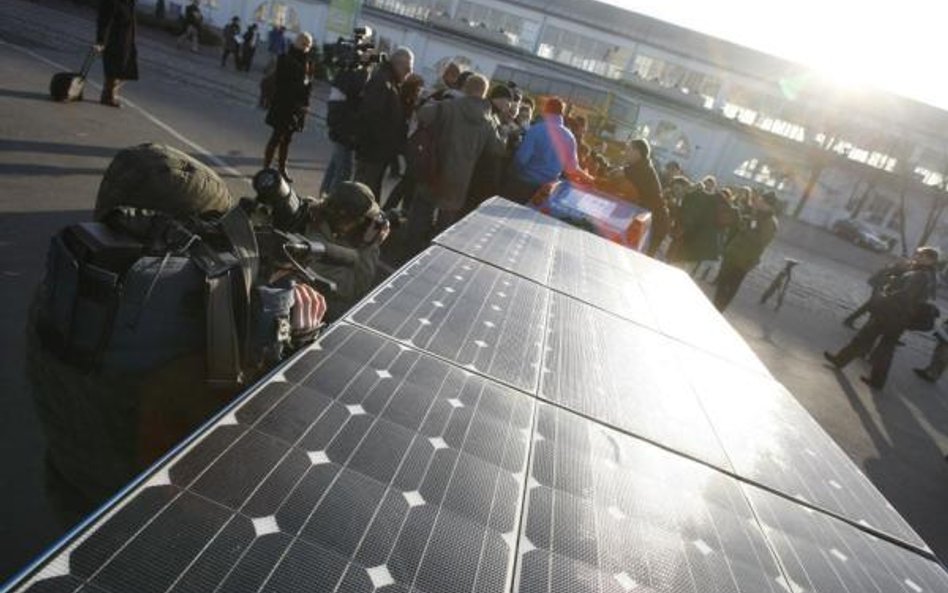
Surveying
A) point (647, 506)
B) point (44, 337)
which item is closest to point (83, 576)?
point (44, 337)

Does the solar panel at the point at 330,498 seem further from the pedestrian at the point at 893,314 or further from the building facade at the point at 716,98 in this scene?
the building facade at the point at 716,98

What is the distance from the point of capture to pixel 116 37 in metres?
9.02

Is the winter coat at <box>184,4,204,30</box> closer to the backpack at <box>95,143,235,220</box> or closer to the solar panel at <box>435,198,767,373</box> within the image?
the solar panel at <box>435,198,767,373</box>

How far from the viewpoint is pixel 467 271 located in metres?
3.05

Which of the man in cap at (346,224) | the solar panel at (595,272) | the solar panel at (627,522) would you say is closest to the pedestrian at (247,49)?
the solar panel at (595,272)

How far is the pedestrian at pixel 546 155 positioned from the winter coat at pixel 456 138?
0.73 meters

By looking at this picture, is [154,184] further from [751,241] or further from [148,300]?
[751,241]

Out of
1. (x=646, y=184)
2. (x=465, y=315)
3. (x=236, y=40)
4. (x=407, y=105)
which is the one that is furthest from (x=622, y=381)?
(x=236, y=40)

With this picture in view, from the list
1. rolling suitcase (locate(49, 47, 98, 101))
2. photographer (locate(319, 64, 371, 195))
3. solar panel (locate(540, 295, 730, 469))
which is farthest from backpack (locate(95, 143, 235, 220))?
rolling suitcase (locate(49, 47, 98, 101))

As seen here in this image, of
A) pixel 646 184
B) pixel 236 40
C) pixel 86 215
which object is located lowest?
pixel 86 215

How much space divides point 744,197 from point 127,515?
14249mm

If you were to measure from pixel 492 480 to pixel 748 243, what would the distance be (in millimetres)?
9556

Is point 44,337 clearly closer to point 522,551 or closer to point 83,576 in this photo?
point 83,576

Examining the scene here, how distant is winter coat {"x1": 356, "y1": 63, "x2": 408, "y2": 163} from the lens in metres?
7.15
